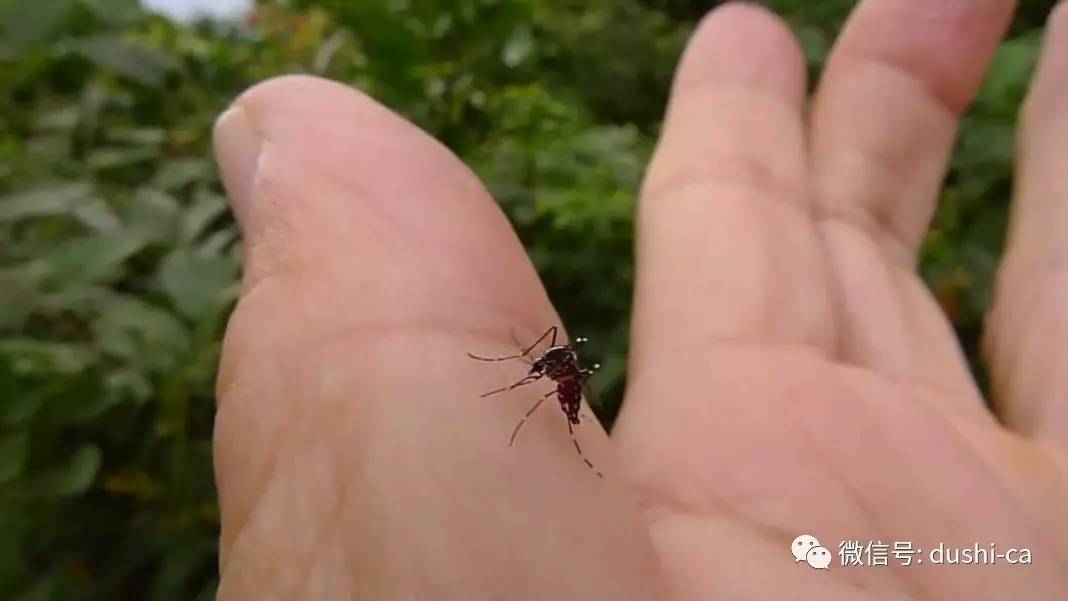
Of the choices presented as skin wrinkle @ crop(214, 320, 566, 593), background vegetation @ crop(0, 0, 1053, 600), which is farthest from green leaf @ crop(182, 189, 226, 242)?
skin wrinkle @ crop(214, 320, 566, 593)

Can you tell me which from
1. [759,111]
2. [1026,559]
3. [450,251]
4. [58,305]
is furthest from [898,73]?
[58,305]

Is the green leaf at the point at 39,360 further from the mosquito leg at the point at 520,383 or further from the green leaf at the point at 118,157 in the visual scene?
the mosquito leg at the point at 520,383

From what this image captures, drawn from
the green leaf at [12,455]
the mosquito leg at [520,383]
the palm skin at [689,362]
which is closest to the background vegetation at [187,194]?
the green leaf at [12,455]

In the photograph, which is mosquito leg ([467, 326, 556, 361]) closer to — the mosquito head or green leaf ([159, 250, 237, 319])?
the mosquito head

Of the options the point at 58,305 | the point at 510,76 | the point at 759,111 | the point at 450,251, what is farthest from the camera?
the point at 510,76

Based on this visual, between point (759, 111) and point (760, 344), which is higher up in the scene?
point (759, 111)

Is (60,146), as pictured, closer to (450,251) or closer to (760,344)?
(450,251)

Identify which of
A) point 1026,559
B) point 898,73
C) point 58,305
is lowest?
point 1026,559
